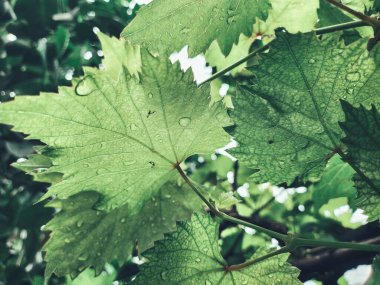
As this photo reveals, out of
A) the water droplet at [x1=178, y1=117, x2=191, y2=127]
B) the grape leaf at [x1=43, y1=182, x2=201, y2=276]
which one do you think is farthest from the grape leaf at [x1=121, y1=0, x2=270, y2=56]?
the grape leaf at [x1=43, y1=182, x2=201, y2=276]

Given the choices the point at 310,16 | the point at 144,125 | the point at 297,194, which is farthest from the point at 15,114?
the point at 297,194

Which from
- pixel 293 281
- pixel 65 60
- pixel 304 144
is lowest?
pixel 293 281

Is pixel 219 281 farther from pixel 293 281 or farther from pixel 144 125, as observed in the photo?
pixel 144 125

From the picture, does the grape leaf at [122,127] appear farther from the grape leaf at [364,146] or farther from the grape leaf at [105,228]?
the grape leaf at [364,146]

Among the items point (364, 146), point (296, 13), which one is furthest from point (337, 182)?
point (364, 146)

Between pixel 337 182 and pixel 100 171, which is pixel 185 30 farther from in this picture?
pixel 337 182

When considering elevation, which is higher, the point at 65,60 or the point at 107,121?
the point at 65,60

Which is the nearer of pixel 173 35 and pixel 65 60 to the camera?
pixel 173 35
